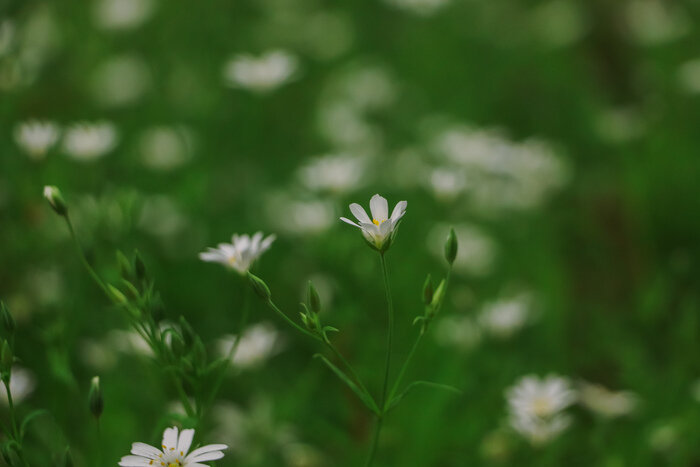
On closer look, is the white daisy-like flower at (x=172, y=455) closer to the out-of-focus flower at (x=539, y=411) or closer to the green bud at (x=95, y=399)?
the green bud at (x=95, y=399)

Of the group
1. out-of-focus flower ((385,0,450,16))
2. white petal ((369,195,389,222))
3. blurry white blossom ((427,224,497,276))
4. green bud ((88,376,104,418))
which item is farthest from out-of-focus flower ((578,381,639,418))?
out-of-focus flower ((385,0,450,16))

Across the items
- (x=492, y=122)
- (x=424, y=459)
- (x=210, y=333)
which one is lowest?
(x=424, y=459)

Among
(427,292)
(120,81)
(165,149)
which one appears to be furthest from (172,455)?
(120,81)

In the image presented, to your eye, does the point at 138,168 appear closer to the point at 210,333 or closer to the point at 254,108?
the point at 254,108

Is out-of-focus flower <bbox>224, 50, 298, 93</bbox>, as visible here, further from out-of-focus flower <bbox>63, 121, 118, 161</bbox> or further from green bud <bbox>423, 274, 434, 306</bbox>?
green bud <bbox>423, 274, 434, 306</bbox>

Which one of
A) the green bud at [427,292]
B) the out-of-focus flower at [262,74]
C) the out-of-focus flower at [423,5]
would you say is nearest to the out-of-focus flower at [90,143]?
the out-of-focus flower at [262,74]

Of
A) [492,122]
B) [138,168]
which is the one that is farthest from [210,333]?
[492,122]
